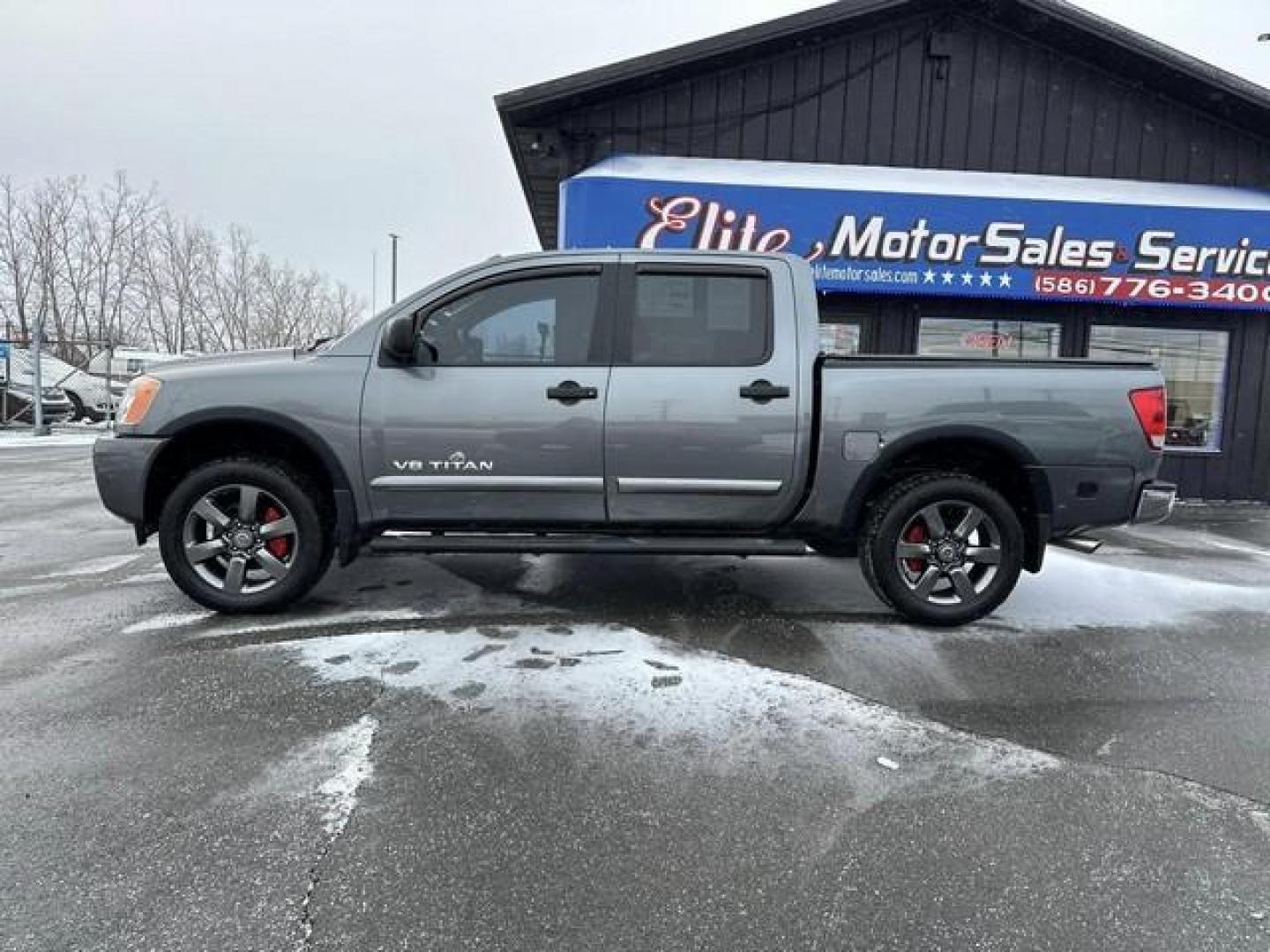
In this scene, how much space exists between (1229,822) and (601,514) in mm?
2970

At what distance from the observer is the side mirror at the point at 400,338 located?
4395 mm

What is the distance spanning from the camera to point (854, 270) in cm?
918

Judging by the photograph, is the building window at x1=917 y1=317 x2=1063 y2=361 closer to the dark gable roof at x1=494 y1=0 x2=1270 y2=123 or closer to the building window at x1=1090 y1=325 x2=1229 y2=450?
the building window at x1=1090 y1=325 x2=1229 y2=450

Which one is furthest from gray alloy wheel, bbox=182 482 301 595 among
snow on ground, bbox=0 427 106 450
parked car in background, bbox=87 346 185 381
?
parked car in background, bbox=87 346 185 381

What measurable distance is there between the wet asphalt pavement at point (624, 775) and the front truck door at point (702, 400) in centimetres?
71

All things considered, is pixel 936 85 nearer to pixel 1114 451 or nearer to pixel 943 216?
pixel 943 216

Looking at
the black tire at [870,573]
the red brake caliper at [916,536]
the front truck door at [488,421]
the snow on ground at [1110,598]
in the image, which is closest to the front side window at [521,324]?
the front truck door at [488,421]

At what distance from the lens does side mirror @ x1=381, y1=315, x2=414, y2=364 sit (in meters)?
4.39

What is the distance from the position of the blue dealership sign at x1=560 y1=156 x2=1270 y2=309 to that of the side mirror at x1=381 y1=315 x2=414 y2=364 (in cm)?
481

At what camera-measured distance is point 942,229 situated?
9.20m

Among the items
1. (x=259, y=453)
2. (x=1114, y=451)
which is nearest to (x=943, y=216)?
(x=1114, y=451)

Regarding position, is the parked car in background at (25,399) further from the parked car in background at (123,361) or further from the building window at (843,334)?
the building window at (843,334)

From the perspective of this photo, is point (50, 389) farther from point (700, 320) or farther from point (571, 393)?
point (700, 320)

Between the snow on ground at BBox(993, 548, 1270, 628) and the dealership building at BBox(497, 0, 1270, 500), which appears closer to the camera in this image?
the snow on ground at BBox(993, 548, 1270, 628)
